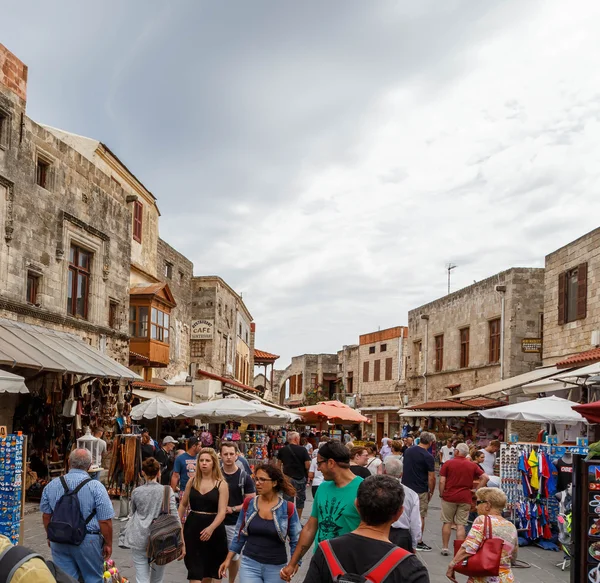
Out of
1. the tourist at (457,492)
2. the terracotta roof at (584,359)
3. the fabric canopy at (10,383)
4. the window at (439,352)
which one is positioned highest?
the window at (439,352)

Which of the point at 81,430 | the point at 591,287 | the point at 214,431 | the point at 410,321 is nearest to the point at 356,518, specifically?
the point at 81,430

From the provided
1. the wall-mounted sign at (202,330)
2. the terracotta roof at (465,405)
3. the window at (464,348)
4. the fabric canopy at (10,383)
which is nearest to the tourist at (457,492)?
the fabric canopy at (10,383)

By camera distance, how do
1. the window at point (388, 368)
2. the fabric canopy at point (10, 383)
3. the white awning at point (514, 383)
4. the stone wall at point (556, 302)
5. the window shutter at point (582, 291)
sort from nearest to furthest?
the fabric canopy at point (10, 383), the stone wall at point (556, 302), the window shutter at point (582, 291), the white awning at point (514, 383), the window at point (388, 368)

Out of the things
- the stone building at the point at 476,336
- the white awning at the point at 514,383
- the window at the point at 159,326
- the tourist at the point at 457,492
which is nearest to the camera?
the tourist at the point at 457,492

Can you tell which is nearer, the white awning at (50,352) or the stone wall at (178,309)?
the white awning at (50,352)

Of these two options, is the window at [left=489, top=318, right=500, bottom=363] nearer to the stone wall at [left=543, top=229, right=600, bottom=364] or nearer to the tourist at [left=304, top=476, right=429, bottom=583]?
the stone wall at [left=543, top=229, right=600, bottom=364]

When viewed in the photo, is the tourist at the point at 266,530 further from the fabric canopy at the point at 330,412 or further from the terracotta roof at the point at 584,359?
the fabric canopy at the point at 330,412

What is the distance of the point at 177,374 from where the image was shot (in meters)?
32.6

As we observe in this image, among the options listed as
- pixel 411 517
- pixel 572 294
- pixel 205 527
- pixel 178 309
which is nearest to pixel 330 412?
pixel 572 294

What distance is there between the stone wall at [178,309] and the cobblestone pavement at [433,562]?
18.8 meters

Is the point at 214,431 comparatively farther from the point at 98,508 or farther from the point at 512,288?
the point at 98,508

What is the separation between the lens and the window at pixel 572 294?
20.5 meters

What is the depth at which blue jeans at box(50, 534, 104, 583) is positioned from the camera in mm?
5809

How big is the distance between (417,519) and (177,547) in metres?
2.12
